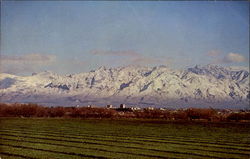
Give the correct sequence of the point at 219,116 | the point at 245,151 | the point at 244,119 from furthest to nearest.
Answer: the point at 219,116
the point at 244,119
the point at 245,151

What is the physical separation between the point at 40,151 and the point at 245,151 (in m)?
11.5

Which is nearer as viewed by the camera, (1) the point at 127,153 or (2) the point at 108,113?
(1) the point at 127,153

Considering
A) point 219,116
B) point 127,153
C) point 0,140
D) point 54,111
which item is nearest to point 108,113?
point 54,111

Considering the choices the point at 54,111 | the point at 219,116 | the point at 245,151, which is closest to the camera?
the point at 245,151

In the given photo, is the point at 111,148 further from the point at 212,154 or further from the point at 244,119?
the point at 244,119

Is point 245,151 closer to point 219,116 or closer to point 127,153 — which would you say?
point 127,153

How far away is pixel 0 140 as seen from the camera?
21.8 meters

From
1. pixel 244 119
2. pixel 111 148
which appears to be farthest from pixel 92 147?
pixel 244 119

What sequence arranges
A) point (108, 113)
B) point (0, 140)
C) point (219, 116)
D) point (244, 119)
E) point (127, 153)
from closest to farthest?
point (127, 153) → point (0, 140) → point (244, 119) → point (219, 116) → point (108, 113)

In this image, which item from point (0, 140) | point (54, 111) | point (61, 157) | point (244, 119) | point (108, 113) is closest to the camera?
point (61, 157)

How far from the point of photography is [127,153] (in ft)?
57.0

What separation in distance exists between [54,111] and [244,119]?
41528 mm

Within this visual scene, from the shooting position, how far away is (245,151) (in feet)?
61.4

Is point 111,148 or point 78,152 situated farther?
point 111,148
